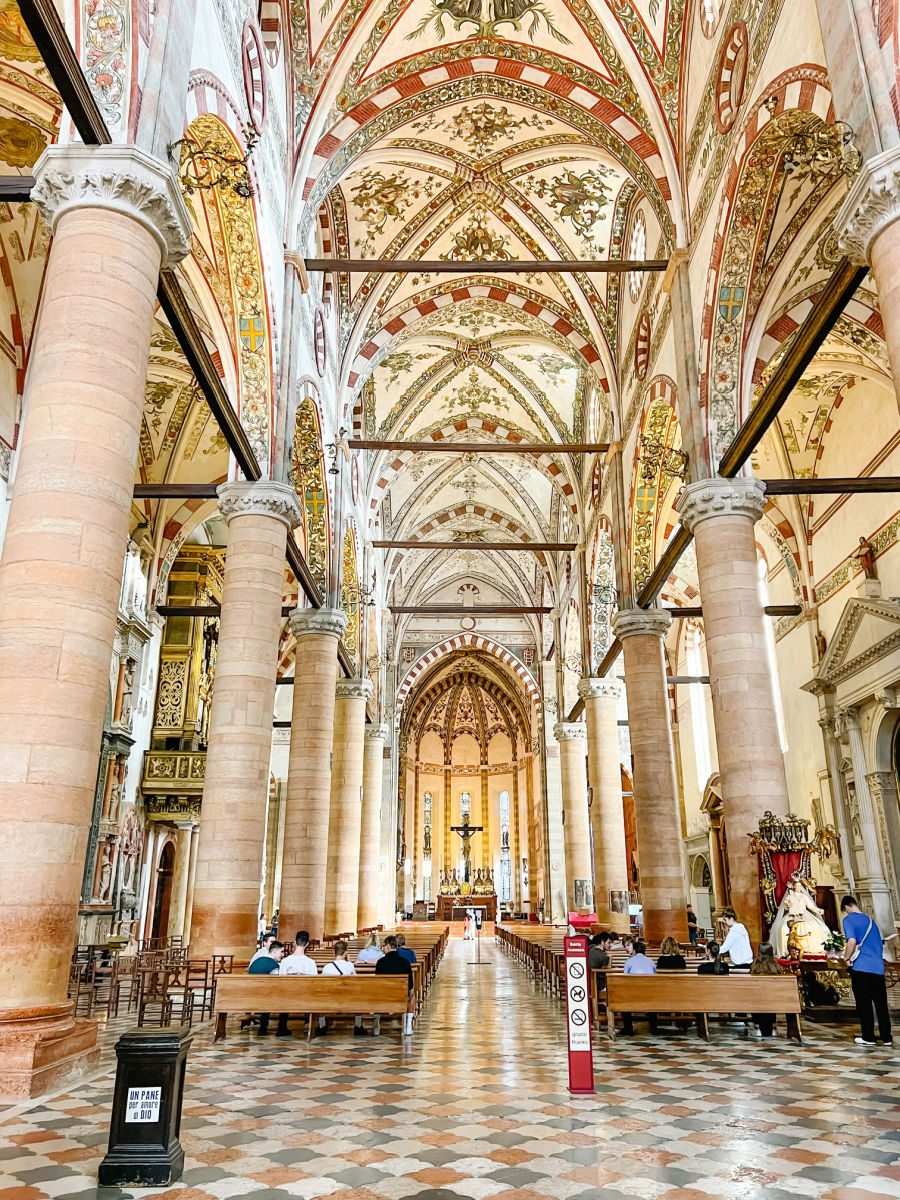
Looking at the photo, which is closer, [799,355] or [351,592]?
[799,355]

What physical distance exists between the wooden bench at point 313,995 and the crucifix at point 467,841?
33.5 m

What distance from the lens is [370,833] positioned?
25562mm

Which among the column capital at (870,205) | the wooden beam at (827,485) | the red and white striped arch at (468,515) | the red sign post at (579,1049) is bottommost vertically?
the red sign post at (579,1049)

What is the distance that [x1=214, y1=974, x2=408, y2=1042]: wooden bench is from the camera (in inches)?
311

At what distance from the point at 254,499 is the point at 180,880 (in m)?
14.0

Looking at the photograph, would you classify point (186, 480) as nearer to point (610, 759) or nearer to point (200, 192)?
point (200, 192)

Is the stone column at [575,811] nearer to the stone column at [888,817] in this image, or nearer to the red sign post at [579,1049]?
the stone column at [888,817]

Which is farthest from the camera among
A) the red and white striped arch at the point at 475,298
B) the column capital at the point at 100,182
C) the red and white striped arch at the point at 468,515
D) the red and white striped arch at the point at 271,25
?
the red and white striped arch at the point at 468,515

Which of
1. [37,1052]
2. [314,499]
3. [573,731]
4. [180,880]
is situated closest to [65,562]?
[37,1052]

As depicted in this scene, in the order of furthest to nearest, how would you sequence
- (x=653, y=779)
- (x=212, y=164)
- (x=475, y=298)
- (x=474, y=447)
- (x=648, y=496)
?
(x=475, y=298) → (x=474, y=447) → (x=648, y=496) → (x=653, y=779) → (x=212, y=164)

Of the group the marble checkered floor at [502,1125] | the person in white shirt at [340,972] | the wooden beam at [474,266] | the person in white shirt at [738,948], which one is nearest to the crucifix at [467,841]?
the wooden beam at [474,266]

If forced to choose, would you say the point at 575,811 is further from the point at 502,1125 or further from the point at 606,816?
the point at 502,1125

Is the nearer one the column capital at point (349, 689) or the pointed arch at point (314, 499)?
the pointed arch at point (314, 499)

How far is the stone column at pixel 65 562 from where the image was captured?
211 inches
